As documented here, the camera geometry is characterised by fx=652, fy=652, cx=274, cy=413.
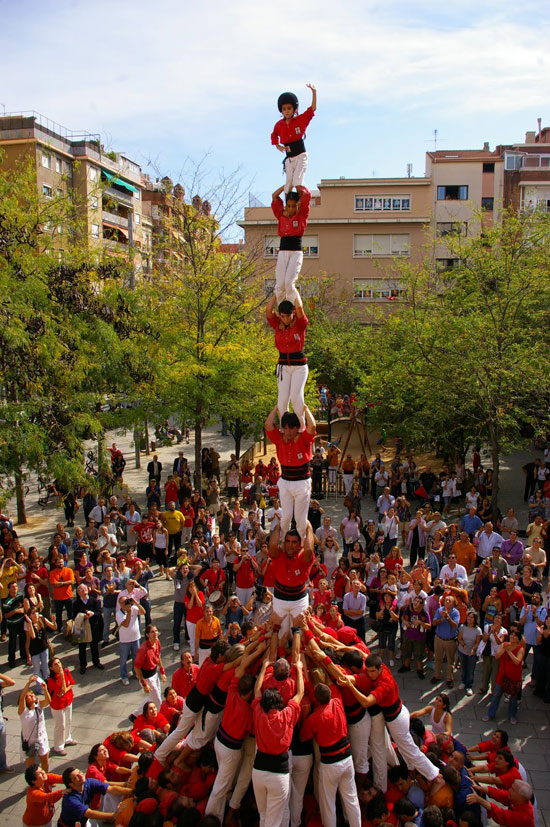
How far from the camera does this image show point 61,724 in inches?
344

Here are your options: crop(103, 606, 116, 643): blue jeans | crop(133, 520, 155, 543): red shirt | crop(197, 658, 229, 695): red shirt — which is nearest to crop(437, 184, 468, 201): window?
crop(133, 520, 155, 543): red shirt

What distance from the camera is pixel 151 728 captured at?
7.96 meters

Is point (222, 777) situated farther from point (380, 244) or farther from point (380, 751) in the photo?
point (380, 244)

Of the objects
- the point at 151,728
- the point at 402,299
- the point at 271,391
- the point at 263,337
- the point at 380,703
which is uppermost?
the point at 402,299

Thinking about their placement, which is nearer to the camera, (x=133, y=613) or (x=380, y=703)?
(x=380, y=703)

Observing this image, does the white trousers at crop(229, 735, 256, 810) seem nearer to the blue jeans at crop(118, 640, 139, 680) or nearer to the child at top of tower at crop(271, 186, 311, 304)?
the blue jeans at crop(118, 640, 139, 680)

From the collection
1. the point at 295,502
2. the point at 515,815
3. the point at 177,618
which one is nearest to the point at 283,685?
the point at 295,502

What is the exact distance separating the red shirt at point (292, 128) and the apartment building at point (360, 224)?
120 ft

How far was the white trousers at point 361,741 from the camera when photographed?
6789 millimetres

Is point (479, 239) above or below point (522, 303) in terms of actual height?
above

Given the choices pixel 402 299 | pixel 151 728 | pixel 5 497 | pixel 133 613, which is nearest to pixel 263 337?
pixel 402 299

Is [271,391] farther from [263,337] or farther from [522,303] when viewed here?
[522,303]

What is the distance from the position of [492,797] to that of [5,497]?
10558 mm

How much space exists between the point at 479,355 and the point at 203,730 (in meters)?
12.5
